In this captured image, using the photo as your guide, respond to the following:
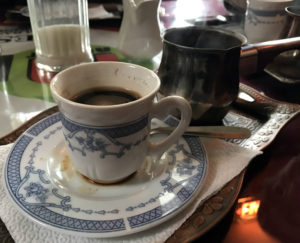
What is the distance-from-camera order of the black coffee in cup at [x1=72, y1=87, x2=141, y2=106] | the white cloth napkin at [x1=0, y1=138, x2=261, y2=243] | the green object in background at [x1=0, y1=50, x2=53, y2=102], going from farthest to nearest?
1. the green object in background at [x1=0, y1=50, x2=53, y2=102]
2. the black coffee in cup at [x1=72, y1=87, x2=141, y2=106]
3. the white cloth napkin at [x1=0, y1=138, x2=261, y2=243]

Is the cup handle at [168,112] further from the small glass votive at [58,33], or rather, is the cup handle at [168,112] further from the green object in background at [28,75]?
the small glass votive at [58,33]

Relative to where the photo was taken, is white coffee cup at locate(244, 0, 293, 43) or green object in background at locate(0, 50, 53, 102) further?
white coffee cup at locate(244, 0, 293, 43)

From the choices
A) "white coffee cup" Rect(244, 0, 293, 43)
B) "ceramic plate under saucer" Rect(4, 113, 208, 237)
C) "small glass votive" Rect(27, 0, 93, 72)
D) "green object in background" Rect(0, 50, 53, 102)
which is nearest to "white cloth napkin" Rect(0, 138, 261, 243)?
"ceramic plate under saucer" Rect(4, 113, 208, 237)

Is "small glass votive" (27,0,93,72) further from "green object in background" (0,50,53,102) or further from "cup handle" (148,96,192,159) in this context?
"cup handle" (148,96,192,159)

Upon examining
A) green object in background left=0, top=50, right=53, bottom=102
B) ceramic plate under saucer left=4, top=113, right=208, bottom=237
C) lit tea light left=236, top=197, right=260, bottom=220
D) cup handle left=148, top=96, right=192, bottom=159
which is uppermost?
cup handle left=148, top=96, right=192, bottom=159

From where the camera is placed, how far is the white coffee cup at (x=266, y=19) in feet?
2.93

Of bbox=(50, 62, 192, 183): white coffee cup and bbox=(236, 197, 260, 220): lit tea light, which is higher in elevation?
bbox=(50, 62, 192, 183): white coffee cup

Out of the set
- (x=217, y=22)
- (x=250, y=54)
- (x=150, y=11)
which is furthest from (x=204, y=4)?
(x=250, y=54)

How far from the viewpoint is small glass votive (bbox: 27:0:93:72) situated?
32.6 inches

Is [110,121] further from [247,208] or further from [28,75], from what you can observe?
[28,75]

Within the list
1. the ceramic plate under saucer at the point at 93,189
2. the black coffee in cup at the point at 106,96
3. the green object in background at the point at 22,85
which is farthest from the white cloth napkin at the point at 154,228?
the green object in background at the point at 22,85

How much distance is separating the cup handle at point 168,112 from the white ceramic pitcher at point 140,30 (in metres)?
0.47

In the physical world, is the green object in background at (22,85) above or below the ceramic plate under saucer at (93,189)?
below

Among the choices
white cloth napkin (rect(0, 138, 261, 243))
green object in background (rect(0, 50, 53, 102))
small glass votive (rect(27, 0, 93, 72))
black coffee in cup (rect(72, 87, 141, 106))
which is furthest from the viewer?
small glass votive (rect(27, 0, 93, 72))
